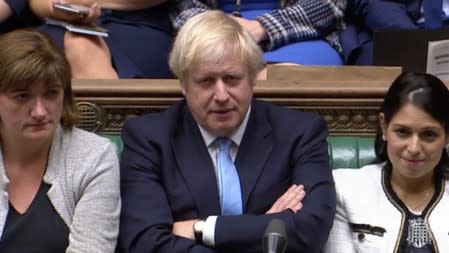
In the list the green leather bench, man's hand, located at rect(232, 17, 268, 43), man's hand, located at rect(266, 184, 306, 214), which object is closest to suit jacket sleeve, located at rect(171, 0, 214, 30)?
man's hand, located at rect(232, 17, 268, 43)

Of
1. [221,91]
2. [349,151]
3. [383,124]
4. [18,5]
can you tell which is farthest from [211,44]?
[18,5]

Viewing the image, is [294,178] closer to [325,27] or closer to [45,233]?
[45,233]

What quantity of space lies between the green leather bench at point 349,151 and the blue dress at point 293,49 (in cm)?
40

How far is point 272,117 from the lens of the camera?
206cm

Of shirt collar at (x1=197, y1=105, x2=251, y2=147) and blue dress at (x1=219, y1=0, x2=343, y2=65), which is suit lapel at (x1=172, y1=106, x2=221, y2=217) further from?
blue dress at (x1=219, y1=0, x2=343, y2=65)

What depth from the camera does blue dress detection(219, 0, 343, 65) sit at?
2.61 meters

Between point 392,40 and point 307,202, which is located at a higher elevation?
point 392,40

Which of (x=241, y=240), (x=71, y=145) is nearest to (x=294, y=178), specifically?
(x=241, y=240)

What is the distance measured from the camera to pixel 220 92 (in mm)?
1922

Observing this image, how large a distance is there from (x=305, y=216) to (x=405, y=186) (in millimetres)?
293

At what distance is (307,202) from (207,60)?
1.27ft

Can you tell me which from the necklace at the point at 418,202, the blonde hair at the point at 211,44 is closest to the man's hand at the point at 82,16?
the blonde hair at the point at 211,44

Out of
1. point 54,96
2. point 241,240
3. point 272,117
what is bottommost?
point 241,240

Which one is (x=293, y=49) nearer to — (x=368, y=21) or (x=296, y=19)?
(x=296, y=19)
